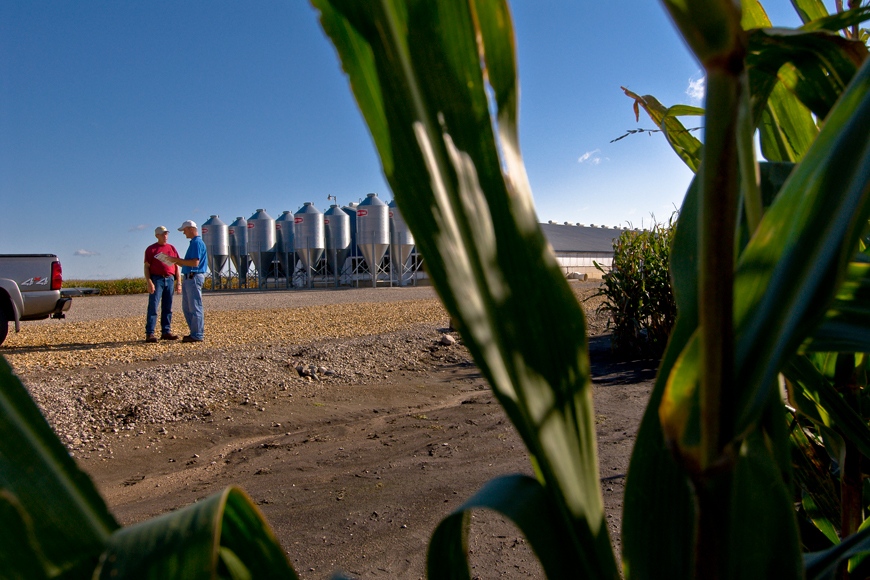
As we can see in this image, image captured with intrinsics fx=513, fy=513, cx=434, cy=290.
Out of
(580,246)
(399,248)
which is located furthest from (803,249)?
(580,246)

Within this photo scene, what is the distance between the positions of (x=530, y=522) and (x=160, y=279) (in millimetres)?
7355

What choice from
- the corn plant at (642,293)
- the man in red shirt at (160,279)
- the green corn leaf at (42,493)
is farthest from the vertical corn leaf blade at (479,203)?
the man in red shirt at (160,279)

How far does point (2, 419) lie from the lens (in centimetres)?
27

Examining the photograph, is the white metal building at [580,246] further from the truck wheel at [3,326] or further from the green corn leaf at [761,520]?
the green corn leaf at [761,520]

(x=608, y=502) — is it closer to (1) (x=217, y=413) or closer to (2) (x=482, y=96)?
(2) (x=482, y=96)

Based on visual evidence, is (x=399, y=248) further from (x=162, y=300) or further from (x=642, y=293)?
(x=642, y=293)

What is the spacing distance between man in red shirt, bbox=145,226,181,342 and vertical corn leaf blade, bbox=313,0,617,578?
7.17m

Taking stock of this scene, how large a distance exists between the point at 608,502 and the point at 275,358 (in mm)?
3944

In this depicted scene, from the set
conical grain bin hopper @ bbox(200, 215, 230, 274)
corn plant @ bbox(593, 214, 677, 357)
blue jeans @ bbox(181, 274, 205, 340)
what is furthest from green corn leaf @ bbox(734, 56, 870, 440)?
conical grain bin hopper @ bbox(200, 215, 230, 274)

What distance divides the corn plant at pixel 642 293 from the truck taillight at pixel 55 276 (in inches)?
296

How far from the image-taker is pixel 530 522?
310 mm

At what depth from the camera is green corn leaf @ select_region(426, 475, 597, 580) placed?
309 mm

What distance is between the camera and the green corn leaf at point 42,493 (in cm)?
26

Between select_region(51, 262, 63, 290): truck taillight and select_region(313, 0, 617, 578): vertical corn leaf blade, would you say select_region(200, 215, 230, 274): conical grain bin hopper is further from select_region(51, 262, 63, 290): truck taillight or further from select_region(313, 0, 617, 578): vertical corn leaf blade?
select_region(313, 0, 617, 578): vertical corn leaf blade
